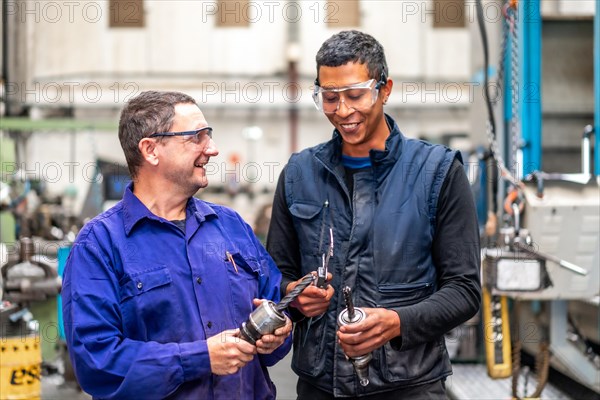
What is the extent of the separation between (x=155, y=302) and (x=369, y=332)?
53cm

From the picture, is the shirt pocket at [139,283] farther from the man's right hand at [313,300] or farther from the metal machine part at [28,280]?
the metal machine part at [28,280]

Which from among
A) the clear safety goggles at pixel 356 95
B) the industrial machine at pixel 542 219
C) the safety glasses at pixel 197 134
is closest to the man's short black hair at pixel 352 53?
the clear safety goggles at pixel 356 95

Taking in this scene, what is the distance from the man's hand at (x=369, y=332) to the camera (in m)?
2.06

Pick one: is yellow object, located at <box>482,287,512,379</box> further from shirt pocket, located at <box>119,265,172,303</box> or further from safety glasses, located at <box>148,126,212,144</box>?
shirt pocket, located at <box>119,265,172,303</box>

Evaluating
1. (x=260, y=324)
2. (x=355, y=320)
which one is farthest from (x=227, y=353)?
(x=355, y=320)

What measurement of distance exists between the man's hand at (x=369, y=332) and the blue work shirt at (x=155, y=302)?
29 cm

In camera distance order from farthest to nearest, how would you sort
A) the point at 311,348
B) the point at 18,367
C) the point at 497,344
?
the point at 497,344, the point at 18,367, the point at 311,348

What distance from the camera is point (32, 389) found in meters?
3.98

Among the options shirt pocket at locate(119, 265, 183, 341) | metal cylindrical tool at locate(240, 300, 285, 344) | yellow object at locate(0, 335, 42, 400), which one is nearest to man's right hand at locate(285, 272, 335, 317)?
metal cylindrical tool at locate(240, 300, 285, 344)

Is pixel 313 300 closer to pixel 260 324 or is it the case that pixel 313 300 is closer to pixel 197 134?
pixel 260 324

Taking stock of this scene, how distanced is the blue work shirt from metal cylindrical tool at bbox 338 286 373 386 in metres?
0.27

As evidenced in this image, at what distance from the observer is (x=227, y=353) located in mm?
2000

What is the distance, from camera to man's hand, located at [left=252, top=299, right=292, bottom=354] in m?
2.05

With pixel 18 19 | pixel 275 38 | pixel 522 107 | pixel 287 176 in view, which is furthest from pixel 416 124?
pixel 287 176
